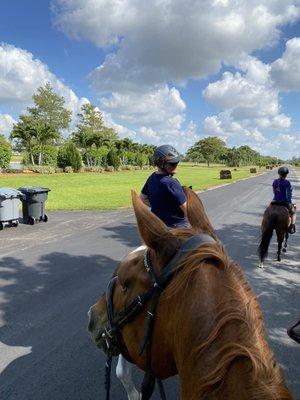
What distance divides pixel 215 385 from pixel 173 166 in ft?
8.59

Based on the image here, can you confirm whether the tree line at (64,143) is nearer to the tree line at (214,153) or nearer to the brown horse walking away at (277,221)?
the brown horse walking away at (277,221)

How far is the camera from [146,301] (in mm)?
1424

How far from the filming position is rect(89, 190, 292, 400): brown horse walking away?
40.6 inches

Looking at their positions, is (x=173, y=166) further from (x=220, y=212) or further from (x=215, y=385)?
(x=220, y=212)

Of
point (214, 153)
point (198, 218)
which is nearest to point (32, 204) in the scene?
point (198, 218)

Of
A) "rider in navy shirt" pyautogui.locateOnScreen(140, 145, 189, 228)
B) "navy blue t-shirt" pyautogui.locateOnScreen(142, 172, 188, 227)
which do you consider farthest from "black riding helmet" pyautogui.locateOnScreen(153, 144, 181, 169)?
"navy blue t-shirt" pyautogui.locateOnScreen(142, 172, 188, 227)

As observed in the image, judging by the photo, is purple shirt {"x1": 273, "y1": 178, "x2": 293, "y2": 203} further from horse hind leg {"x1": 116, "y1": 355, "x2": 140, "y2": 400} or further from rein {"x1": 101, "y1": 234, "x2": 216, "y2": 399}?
rein {"x1": 101, "y1": 234, "x2": 216, "y2": 399}

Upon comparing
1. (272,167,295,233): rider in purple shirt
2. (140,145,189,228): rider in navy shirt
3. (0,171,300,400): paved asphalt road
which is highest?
(140,145,189,228): rider in navy shirt

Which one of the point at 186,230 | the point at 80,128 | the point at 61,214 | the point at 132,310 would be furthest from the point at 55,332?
the point at 80,128

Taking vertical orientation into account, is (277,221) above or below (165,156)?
below

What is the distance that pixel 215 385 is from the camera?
3.42 feet

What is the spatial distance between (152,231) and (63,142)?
233ft

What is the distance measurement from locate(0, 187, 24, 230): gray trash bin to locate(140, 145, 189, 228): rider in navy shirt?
8861 millimetres

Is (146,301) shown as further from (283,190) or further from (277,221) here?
(283,190)
